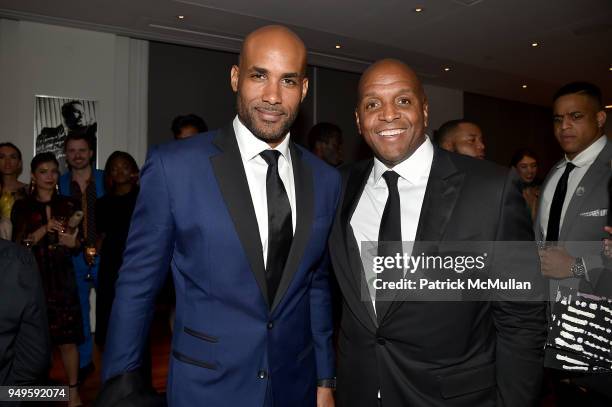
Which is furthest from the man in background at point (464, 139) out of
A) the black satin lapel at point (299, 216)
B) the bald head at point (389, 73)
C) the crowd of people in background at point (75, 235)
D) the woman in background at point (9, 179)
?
the woman in background at point (9, 179)

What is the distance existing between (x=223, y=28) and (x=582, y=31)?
469cm

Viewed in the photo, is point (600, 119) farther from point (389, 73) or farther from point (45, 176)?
point (45, 176)

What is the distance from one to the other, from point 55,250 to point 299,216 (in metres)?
2.57

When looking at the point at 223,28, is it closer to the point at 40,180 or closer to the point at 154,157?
the point at 40,180

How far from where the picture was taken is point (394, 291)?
1.50 meters

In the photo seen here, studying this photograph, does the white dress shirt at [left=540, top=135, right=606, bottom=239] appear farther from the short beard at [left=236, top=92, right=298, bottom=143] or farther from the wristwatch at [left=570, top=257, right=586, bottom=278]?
the short beard at [left=236, top=92, right=298, bottom=143]

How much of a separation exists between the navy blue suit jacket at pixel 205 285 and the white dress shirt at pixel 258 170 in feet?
0.18

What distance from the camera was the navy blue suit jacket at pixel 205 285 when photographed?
1.39m

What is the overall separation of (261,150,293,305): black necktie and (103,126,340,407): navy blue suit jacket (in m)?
0.03

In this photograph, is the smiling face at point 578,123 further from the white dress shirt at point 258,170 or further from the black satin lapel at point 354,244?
the white dress shirt at point 258,170

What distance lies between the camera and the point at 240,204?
1431 mm

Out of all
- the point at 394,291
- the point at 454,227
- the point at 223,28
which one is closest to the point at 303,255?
the point at 394,291

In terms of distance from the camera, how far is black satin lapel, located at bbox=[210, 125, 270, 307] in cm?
141

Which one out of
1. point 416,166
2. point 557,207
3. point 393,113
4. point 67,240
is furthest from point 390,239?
point 67,240
